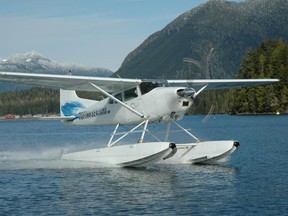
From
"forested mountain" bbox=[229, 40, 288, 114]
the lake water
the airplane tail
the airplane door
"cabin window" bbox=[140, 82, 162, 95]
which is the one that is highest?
"cabin window" bbox=[140, 82, 162, 95]

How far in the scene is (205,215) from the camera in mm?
12344

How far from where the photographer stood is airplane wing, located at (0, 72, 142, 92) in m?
19.9

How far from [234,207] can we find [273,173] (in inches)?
250

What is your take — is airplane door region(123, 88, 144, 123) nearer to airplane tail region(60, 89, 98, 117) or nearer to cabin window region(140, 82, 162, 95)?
cabin window region(140, 82, 162, 95)

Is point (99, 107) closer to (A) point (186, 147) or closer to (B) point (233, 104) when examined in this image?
(A) point (186, 147)

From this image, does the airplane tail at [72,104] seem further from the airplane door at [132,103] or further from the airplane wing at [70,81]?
the airplane door at [132,103]

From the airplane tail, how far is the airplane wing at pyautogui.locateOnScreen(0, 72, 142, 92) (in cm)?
202

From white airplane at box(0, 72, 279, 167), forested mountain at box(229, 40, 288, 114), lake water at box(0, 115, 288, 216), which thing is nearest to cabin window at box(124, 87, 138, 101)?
white airplane at box(0, 72, 279, 167)

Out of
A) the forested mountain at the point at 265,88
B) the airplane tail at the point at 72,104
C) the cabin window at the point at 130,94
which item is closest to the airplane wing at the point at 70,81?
the cabin window at the point at 130,94

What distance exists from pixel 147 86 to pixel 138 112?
3.08 feet

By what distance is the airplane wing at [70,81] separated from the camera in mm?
19906

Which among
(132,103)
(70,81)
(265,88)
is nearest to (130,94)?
(132,103)

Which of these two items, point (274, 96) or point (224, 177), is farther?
point (274, 96)

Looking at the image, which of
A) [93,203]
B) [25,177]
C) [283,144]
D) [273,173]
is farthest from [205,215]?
[283,144]
